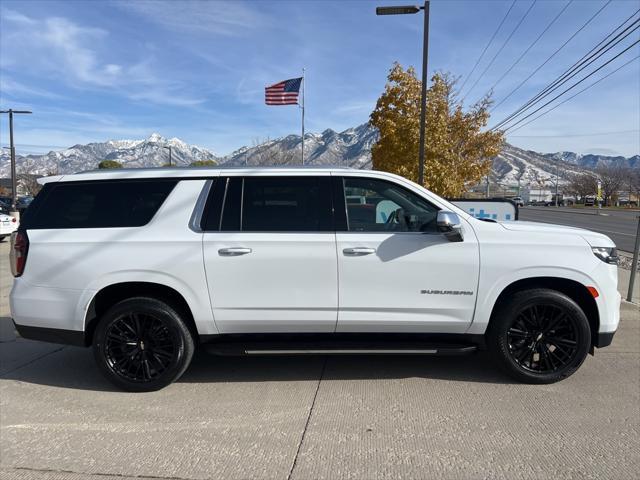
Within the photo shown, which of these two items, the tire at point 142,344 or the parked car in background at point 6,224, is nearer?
the tire at point 142,344

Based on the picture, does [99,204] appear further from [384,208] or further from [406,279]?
[406,279]

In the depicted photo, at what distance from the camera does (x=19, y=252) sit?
3789 millimetres

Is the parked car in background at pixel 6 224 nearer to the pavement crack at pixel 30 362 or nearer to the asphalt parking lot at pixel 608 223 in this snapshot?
the pavement crack at pixel 30 362

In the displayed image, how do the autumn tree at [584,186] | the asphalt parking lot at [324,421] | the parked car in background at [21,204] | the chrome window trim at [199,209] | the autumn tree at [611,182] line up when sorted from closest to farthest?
the asphalt parking lot at [324,421]
the chrome window trim at [199,209]
the parked car in background at [21,204]
the autumn tree at [611,182]
the autumn tree at [584,186]

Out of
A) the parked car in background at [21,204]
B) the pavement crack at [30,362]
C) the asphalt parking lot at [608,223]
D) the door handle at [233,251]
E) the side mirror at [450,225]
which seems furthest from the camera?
the parked car in background at [21,204]

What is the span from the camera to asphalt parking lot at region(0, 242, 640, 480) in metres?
2.79

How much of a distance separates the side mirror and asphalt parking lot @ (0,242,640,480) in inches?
52.4

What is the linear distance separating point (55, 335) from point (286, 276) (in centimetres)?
207

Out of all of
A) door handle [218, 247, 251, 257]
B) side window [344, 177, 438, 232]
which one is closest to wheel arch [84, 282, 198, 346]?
door handle [218, 247, 251, 257]

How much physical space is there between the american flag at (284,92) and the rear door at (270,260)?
71.2 feet

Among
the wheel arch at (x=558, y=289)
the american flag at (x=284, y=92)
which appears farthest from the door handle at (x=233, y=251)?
the american flag at (x=284, y=92)

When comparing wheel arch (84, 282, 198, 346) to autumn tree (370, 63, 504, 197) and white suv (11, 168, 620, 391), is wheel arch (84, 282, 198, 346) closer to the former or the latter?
white suv (11, 168, 620, 391)

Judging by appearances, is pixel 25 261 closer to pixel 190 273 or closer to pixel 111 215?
pixel 111 215

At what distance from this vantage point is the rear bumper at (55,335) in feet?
12.5
